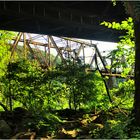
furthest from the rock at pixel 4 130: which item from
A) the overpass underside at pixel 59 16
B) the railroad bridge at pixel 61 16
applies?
the overpass underside at pixel 59 16

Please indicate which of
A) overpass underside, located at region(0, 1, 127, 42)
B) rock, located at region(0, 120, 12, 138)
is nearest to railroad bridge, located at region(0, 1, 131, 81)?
overpass underside, located at region(0, 1, 127, 42)

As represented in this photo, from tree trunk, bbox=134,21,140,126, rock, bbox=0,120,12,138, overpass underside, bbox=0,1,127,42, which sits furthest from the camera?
overpass underside, bbox=0,1,127,42

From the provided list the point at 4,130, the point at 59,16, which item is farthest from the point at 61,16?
the point at 4,130

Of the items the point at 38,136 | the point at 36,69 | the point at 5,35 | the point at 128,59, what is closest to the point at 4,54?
the point at 5,35

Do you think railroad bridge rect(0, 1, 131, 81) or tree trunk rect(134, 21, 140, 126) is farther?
railroad bridge rect(0, 1, 131, 81)

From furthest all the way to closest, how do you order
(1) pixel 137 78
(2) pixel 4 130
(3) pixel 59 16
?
(3) pixel 59 16, (2) pixel 4 130, (1) pixel 137 78

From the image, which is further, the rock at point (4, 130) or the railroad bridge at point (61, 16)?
the railroad bridge at point (61, 16)

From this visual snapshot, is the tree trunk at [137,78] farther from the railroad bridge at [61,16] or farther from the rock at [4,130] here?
the railroad bridge at [61,16]

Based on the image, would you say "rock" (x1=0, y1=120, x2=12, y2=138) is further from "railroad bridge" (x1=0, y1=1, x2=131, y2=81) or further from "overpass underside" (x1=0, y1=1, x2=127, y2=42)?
"overpass underside" (x1=0, y1=1, x2=127, y2=42)

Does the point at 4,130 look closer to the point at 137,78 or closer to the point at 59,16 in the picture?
the point at 137,78

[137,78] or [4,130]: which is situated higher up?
[137,78]

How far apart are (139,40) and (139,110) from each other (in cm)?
171

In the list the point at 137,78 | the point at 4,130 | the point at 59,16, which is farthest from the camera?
the point at 59,16

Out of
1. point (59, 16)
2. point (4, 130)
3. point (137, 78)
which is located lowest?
point (4, 130)
